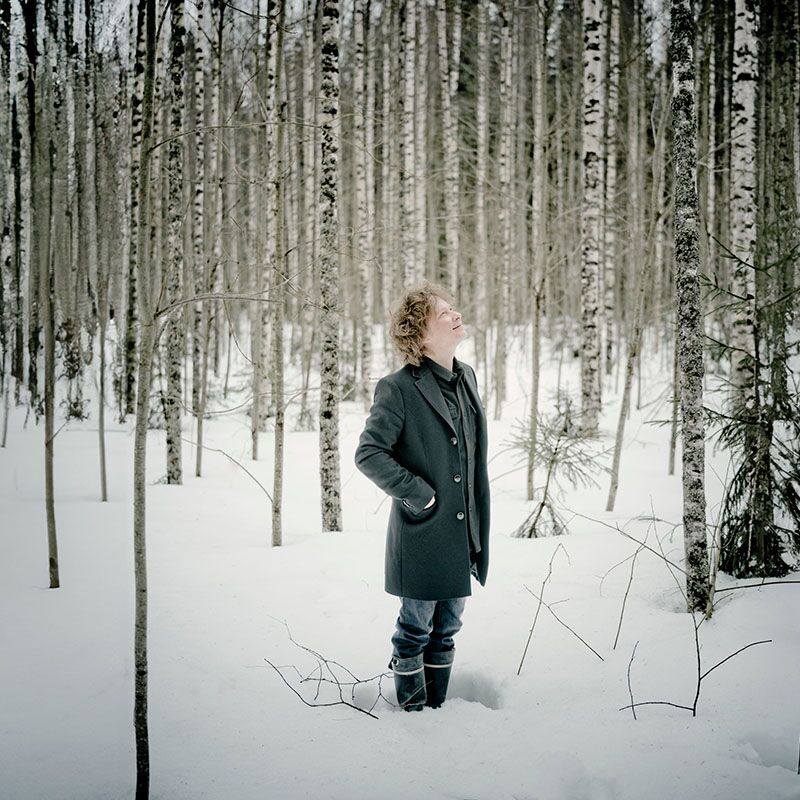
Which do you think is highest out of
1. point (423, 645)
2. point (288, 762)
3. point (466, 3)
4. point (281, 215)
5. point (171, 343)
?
point (466, 3)

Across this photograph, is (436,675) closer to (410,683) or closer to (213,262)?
(410,683)

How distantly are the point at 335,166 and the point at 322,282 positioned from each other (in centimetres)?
100

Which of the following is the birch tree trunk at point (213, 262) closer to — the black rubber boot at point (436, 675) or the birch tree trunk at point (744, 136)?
the black rubber boot at point (436, 675)

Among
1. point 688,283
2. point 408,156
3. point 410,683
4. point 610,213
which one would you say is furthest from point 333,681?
point 610,213

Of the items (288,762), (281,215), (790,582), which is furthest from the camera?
(281,215)

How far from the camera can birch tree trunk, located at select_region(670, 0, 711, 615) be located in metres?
3.27

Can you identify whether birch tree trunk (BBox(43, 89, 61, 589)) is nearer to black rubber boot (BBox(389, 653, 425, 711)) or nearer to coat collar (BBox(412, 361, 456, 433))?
coat collar (BBox(412, 361, 456, 433))

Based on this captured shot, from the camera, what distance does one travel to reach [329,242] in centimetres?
550

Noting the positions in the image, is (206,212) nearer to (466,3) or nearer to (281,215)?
(281,215)

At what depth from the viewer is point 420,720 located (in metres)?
2.68

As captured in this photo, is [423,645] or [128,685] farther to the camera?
[128,685]

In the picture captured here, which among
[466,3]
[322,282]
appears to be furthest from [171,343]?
[466,3]

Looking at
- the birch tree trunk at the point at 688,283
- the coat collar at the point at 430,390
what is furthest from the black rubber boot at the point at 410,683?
the birch tree trunk at the point at 688,283

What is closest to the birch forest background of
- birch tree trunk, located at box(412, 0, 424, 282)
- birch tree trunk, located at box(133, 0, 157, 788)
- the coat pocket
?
birch tree trunk, located at box(133, 0, 157, 788)
